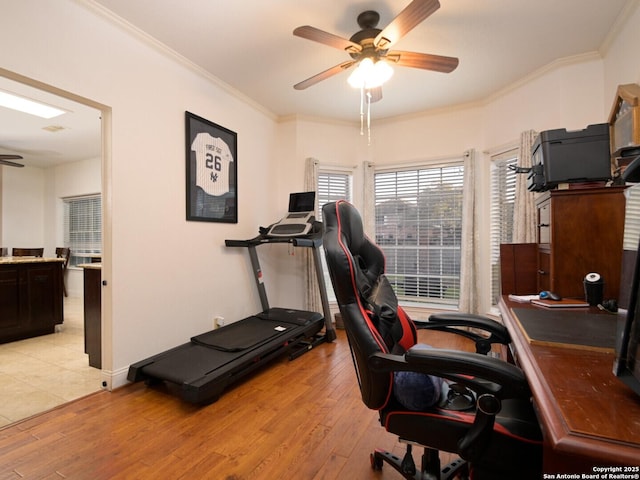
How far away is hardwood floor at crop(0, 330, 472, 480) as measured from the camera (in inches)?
60.9

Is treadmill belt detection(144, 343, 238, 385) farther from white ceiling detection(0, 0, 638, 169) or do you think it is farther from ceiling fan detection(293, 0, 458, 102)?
white ceiling detection(0, 0, 638, 169)

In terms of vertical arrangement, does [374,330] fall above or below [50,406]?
Answer: above

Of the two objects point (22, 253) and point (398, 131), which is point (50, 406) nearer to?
point (398, 131)

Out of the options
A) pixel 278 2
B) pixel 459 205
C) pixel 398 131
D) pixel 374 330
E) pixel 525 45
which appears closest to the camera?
pixel 374 330

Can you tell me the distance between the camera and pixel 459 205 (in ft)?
12.9

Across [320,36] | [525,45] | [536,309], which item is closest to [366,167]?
[525,45]

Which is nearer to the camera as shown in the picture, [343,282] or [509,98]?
[343,282]

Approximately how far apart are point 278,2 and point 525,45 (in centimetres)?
215

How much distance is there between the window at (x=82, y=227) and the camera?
6055mm

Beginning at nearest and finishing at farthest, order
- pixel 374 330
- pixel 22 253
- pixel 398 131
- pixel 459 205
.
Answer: pixel 374 330
pixel 459 205
pixel 398 131
pixel 22 253

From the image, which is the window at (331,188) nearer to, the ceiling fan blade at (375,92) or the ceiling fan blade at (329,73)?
the ceiling fan blade at (375,92)

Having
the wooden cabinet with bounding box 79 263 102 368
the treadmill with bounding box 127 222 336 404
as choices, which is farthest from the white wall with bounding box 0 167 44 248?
the treadmill with bounding box 127 222 336 404

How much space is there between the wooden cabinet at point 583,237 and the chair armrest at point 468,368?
1.22 meters

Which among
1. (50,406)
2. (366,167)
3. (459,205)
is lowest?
(50,406)
